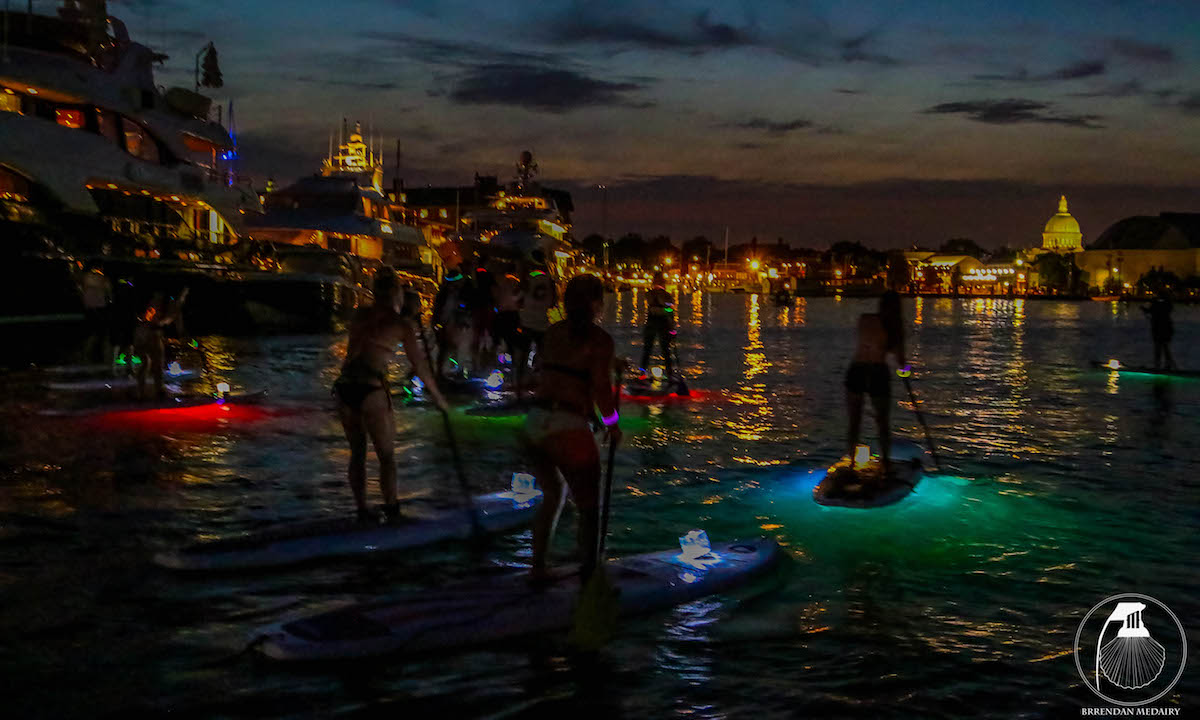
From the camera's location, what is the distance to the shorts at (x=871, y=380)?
10.2m

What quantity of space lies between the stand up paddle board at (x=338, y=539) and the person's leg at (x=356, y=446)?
234mm

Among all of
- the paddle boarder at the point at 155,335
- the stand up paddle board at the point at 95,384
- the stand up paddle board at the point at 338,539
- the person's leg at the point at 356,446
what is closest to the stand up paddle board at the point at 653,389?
the paddle boarder at the point at 155,335

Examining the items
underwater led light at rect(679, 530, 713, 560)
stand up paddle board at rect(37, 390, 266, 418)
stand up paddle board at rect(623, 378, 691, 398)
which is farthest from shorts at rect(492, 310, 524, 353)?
underwater led light at rect(679, 530, 713, 560)

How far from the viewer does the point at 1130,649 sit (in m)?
6.24

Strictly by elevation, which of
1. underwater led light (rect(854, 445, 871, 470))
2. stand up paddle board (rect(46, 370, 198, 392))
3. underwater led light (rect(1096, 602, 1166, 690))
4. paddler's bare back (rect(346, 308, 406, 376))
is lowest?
underwater led light (rect(1096, 602, 1166, 690))

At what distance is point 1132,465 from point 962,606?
6.49 m

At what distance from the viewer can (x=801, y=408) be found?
17312mm

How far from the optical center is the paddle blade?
596 centimetres

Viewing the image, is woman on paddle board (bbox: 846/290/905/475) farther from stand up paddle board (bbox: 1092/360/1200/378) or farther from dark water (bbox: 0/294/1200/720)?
stand up paddle board (bbox: 1092/360/1200/378)

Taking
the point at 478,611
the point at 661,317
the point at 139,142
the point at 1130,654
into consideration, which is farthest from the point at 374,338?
the point at 139,142

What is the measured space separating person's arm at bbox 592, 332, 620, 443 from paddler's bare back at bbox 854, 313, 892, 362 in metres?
4.72

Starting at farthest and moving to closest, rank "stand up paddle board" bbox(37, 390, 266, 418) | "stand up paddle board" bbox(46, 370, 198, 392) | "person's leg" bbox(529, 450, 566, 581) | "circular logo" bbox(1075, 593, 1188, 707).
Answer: "stand up paddle board" bbox(46, 370, 198, 392), "stand up paddle board" bbox(37, 390, 266, 418), "person's leg" bbox(529, 450, 566, 581), "circular logo" bbox(1075, 593, 1188, 707)

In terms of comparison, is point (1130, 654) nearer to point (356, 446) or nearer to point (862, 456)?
point (862, 456)

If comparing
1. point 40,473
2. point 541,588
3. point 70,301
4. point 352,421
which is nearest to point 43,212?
point 70,301
